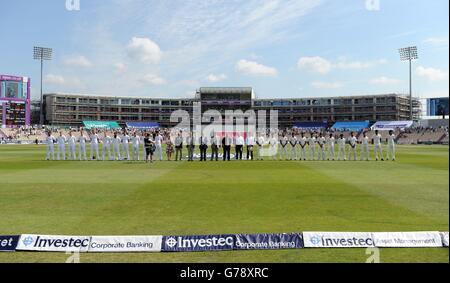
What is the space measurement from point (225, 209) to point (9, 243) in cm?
487

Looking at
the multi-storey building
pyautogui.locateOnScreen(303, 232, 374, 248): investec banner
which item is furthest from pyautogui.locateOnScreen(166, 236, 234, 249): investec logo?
the multi-storey building

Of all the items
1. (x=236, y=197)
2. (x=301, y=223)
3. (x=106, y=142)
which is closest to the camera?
(x=301, y=223)

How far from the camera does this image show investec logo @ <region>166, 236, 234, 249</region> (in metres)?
6.26

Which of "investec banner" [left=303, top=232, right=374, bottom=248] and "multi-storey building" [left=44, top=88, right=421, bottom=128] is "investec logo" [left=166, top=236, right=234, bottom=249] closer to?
"investec banner" [left=303, top=232, right=374, bottom=248]

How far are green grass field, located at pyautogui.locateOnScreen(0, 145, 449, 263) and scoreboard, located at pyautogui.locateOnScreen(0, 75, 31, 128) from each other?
199 ft

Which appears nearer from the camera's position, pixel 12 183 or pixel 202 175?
pixel 12 183

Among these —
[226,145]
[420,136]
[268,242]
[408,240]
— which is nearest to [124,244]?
[268,242]

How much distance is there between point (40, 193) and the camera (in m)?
12.3

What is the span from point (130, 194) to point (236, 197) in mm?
3357

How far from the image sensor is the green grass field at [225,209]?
6.15 metres

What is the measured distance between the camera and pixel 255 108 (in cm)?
11231

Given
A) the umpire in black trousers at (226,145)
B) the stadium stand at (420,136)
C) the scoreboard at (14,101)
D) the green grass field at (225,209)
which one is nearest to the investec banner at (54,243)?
the green grass field at (225,209)
